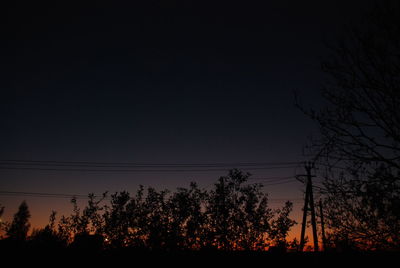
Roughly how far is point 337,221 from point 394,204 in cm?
141

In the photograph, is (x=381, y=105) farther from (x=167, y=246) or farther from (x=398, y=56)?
(x=167, y=246)

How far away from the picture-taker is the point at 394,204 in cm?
610

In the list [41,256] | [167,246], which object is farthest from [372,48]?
[41,256]

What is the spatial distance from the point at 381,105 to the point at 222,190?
13843mm

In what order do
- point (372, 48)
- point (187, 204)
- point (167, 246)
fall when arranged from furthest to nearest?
point (187, 204), point (167, 246), point (372, 48)

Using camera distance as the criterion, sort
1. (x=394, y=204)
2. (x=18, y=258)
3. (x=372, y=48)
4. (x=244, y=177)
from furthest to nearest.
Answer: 1. (x=244, y=177)
2. (x=18, y=258)
3. (x=372, y=48)
4. (x=394, y=204)

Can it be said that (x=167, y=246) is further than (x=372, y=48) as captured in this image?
Yes

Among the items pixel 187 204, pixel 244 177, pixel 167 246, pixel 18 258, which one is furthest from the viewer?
pixel 244 177

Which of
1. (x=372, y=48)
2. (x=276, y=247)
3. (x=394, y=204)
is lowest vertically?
(x=276, y=247)

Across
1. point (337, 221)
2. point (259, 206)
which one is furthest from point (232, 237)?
point (337, 221)

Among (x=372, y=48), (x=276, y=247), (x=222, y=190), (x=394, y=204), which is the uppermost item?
(x=372, y=48)

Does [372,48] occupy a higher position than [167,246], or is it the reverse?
[372,48]

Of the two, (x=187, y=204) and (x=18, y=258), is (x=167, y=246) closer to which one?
(x=187, y=204)

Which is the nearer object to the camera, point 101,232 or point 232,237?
point 232,237
